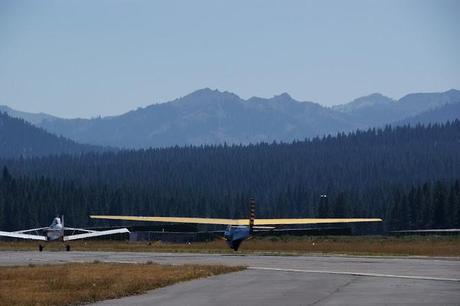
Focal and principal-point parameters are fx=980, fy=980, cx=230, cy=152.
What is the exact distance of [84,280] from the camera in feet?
116

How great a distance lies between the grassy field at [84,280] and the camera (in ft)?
96.8

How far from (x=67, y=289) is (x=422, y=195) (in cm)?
11603

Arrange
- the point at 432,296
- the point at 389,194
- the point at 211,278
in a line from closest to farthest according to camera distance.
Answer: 1. the point at 432,296
2. the point at 211,278
3. the point at 389,194

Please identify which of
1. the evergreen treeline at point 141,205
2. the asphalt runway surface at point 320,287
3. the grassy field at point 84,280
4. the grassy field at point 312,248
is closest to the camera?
the asphalt runway surface at point 320,287

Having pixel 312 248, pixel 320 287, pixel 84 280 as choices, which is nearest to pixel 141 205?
pixel 312 248

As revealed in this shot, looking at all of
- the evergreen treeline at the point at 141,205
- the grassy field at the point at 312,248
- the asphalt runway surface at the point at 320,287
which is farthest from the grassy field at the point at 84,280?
the evergreen treeline at the point at 141,205

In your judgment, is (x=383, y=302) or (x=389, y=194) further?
(x=389, y=194)

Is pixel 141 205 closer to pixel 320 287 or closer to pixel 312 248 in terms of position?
pixel 312 248

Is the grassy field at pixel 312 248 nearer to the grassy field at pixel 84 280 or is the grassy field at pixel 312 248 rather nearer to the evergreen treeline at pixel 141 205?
the grassy field at pixel 84 280

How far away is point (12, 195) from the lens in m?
153

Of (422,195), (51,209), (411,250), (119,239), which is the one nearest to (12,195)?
(51,209)

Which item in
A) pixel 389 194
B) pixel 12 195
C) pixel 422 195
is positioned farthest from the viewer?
pixel 389 194

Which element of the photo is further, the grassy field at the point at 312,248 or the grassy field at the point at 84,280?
the grassy field at the point at 312,248

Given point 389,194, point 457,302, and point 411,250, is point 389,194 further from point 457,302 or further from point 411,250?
point 457,302
